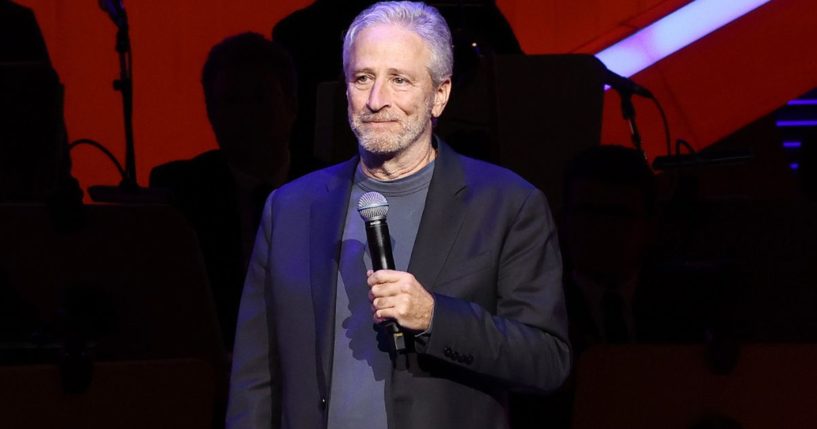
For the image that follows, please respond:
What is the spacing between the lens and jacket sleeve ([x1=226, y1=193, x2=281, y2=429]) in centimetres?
209

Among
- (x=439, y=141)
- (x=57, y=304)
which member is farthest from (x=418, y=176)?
(x=57, y=304)

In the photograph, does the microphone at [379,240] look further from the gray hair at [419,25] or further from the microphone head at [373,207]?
the gray hair at [419,25]

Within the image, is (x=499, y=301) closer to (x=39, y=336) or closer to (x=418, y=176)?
(x=418, y=176)

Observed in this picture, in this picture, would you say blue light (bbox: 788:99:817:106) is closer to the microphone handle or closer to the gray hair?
the gray hair

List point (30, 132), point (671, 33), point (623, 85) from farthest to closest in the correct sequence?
point (671, 33) < point (623, 85) < point (30, 132)

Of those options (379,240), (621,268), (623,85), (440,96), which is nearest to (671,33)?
(623,85)

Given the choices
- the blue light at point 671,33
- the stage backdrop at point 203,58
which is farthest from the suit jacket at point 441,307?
the blue light at point 671,33

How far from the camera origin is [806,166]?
3.47 meters

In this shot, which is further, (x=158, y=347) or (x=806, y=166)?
(x=806, y=166)

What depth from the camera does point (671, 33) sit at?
447cm

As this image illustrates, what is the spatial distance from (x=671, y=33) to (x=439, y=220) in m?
2.69

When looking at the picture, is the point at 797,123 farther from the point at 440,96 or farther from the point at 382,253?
the point at 382,253

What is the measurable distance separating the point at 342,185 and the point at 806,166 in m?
1.83

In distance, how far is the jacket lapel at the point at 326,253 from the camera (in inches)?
78.6
